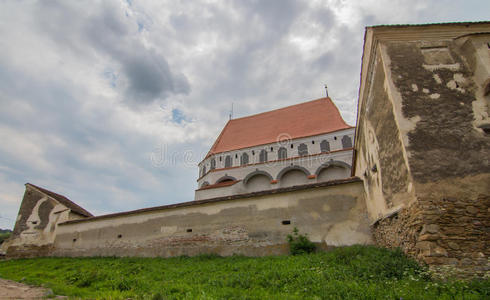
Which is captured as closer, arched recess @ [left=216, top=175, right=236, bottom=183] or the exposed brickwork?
the exposed brickwork

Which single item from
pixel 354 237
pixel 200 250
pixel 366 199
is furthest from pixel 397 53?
pixel 200 250

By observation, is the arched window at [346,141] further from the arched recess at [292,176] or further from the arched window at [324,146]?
the arched recess at [292,176]

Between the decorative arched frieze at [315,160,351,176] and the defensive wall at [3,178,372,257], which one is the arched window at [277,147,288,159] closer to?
the decorative arched frieze at [315,160,351,176]

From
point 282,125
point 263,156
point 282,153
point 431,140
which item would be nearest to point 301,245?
point 431,140

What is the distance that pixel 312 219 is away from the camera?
8195mm

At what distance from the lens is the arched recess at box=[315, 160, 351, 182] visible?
67.7 feet

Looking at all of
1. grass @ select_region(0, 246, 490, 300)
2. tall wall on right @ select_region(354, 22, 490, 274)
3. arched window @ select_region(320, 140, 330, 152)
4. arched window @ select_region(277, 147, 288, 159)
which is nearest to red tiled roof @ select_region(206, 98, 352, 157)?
arched window @ select_region(320, 140, 330, 152)

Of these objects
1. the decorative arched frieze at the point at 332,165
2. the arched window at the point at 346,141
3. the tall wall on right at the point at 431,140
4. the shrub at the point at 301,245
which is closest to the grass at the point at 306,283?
the tall wall on right at the point at 431,140

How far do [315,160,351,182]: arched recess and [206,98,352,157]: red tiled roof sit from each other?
3261mm

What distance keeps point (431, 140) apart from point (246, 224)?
592 cm

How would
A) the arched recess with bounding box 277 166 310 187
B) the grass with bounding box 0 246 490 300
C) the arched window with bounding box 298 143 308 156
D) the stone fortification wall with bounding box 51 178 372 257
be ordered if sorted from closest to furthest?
the grass with bounding box 0 246 490 300 → the stone fortification wall with bounding box 51 178 372 257 → the arched recess with bounding box 277 166 310 187 → the arched window with bounding box 298 143 308 156

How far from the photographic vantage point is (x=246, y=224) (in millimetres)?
9000

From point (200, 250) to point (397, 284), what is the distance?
6.86m

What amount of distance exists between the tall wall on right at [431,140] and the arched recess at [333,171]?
13868 mm
